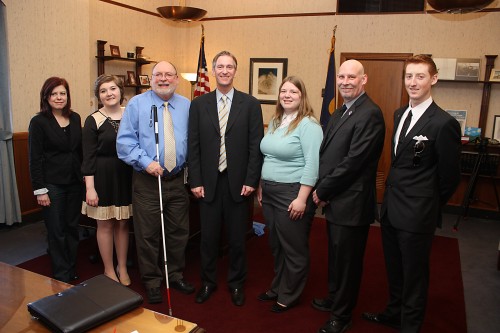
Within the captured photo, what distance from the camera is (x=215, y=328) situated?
2613mm

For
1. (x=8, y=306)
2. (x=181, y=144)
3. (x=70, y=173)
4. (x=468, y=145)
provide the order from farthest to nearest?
(x=468, y=145) → (x=70, y=173) → (x=181, y=144) → (x=8, y=306)

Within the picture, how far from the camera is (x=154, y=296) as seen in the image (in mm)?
2906

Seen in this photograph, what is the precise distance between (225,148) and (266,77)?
4.21m

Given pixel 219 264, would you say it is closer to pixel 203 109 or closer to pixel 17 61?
pixel 203 109

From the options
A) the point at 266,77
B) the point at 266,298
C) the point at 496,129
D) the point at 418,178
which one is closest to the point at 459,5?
the point at 418,178

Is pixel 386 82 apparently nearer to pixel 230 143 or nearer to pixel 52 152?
pixel 230 143

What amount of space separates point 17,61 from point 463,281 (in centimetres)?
486

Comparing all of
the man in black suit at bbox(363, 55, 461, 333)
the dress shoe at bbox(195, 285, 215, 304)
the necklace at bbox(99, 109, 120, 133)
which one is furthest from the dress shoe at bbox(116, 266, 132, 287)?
the man in black suit at bbox(363, 55, 461, 333)

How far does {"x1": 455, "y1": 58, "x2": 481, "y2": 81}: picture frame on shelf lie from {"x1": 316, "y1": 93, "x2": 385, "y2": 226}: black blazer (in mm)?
3704

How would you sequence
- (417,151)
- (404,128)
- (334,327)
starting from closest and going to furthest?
(417,151), (404,128), (334,327)

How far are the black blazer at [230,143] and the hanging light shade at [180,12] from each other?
2025mm

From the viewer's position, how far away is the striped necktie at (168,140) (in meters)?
2.81

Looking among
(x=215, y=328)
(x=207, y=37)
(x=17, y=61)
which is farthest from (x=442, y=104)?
(x=17, y=61)

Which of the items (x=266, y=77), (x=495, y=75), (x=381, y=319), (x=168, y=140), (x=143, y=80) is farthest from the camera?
(x=266, y=77)
